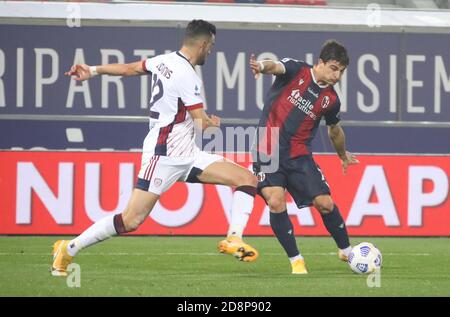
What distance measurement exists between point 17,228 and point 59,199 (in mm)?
611

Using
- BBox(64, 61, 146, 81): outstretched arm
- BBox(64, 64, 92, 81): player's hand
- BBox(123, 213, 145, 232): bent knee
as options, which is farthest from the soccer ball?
BBox(64, 64, 92, 81): player's hand

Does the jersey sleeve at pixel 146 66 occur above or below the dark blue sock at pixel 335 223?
above

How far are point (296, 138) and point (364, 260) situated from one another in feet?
4.14

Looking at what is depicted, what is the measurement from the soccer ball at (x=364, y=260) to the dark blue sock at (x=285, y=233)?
1.62 ft

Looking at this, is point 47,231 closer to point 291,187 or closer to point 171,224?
point 171,224

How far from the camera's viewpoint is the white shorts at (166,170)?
10.1m

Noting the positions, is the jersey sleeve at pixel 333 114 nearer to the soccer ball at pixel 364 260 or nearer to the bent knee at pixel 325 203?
the bent knee at pixel 325 203

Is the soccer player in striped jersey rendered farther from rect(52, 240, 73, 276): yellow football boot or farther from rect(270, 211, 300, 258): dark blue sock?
rect(270, 211, 300, 258): dark blue sock

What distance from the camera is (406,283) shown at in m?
10.0

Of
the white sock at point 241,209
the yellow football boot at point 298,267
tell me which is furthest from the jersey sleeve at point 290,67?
the yellow football boot at point 298,267

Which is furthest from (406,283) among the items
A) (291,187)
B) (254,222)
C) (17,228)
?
(17,228)

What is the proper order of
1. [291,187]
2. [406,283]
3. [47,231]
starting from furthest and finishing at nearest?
1. [47,231]
2. [291,187]
3. [406,283]

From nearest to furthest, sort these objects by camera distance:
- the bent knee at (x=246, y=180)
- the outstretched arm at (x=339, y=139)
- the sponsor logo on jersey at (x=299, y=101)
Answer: the bent knee at (x=246, y=180), the sponsor logo on jersey at (x=299, y=101), the outstretched arm at (x=339, y=139)

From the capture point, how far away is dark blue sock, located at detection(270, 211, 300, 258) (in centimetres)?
1082
